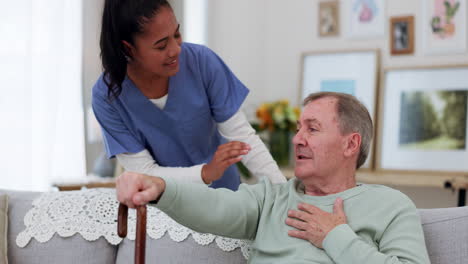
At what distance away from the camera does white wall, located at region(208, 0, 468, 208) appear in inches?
161

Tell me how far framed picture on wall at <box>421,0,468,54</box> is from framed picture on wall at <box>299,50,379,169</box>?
35cm

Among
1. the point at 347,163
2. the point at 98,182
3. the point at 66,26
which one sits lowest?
the point at 98,182

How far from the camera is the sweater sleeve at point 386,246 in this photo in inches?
49.3

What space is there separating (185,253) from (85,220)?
36cm

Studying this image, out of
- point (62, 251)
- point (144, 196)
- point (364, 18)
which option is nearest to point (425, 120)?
point (364, 18)

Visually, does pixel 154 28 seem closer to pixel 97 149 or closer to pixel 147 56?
pixel 147 56

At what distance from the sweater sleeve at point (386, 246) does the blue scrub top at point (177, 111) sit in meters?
0.67

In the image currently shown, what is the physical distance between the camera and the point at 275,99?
13.9ft

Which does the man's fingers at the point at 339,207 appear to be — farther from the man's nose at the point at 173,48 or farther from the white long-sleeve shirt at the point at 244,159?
the man's nose at the point at 173,48

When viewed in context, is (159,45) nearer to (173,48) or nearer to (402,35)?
(173,48)

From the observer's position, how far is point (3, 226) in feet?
5.68

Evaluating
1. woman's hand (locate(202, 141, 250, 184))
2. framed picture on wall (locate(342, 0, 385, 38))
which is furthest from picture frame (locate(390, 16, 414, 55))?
woman's hand (locate(202, 141, 250, 184))

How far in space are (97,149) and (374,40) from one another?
2000 millimetres

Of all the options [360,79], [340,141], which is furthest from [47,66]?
[360,79]
